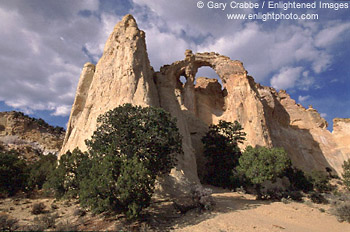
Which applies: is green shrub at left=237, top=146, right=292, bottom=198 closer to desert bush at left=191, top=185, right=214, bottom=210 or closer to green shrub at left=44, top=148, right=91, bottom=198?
desert bush at left=191, top=185, right=214, bottom=210

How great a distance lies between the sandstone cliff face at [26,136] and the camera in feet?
96.0

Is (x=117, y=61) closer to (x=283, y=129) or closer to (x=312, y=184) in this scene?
(x=312, y=184)

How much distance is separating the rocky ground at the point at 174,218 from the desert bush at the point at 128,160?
1.11 m

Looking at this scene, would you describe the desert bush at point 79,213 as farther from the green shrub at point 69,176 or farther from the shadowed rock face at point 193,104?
the shadowed rock face at point 193,104

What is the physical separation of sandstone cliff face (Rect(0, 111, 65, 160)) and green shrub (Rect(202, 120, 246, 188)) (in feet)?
72.8

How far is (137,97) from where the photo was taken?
1880cm

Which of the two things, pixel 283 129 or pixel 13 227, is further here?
pixel 283 129

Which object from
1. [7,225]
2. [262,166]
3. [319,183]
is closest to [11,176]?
[7,225]

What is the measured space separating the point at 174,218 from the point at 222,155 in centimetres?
1302

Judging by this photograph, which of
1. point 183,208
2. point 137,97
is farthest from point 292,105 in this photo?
point 183,208

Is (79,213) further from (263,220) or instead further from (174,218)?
(263,220)

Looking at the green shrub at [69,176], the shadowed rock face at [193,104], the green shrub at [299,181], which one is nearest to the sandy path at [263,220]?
the shadowed rock face at [193,104]

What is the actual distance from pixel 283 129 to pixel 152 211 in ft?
100

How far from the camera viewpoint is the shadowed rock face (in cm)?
1916
